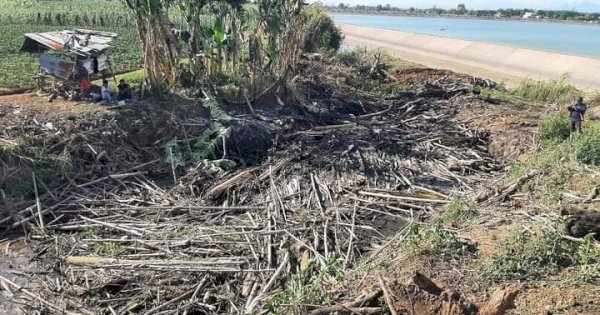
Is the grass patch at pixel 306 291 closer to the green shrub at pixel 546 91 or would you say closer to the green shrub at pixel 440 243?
the green shrub at pixel 440 243

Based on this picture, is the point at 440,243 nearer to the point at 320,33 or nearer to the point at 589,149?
the point at 589,149

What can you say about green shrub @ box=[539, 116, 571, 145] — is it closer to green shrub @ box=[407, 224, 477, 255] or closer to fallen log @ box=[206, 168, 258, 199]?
green shrub @ box=[407, 224, 477, 255]

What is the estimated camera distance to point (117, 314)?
6.38 metres

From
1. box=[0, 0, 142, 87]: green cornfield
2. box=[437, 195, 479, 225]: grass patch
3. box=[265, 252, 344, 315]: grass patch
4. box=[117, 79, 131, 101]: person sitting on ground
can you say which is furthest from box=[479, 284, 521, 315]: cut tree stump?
box=[0, 0, 142, 87]: green cornfield

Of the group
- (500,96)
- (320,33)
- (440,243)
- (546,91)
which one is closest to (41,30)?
(320,33)

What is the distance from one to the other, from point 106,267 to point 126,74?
1025cm

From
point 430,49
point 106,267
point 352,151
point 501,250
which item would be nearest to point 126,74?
point 352,151

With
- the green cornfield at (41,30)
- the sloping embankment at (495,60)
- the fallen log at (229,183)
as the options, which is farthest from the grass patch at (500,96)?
the green cornfield at (41,30)

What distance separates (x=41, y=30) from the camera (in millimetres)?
25312

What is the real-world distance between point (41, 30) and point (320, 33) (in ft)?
40.3

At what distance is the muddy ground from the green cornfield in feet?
12.1

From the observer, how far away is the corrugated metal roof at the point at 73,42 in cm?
1212

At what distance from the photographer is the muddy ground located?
6617mm

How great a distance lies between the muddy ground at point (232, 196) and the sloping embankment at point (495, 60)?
50.2ft
